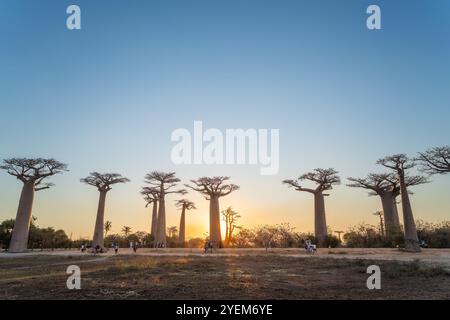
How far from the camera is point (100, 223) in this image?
121 ft

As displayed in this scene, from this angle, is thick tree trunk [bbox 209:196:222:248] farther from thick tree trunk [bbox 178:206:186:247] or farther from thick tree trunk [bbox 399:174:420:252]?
thick tree trunk [bbox 399:174:420:252]

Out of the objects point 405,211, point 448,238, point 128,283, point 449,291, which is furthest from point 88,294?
point 448,238

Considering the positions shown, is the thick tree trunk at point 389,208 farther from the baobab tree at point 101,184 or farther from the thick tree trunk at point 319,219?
the baobab tree at point 101,184

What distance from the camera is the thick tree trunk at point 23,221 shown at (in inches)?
1321

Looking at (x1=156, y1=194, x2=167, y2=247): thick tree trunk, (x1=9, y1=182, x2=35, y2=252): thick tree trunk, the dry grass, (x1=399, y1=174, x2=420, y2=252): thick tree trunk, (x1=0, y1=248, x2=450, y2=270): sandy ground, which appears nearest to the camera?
the dry grass

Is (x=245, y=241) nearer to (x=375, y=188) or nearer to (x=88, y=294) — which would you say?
(x=375, y=188)

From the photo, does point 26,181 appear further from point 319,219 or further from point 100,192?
point 319,219

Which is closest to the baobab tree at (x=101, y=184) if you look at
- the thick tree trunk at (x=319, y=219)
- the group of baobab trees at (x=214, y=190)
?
the group of baobab trees at (x=214, y=190)

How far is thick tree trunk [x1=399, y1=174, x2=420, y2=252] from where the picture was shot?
2614 centimetres

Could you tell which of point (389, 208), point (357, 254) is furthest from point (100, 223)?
point (389, 208)

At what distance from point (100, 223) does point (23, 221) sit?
23.5ft

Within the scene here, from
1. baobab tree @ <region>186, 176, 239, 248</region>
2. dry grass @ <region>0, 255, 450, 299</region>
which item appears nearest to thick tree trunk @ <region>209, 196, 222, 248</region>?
baobab tree @ <region>186, 176, 239, 248</region>

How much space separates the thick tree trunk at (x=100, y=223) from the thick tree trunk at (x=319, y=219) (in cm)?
2320

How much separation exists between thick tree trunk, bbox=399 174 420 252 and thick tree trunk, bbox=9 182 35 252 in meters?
34.2
